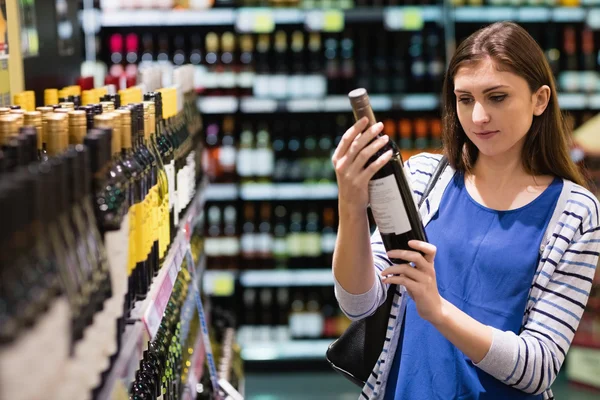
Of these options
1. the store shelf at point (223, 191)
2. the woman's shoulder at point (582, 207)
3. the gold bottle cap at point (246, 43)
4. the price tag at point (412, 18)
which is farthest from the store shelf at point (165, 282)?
the price tag at point (412, 18)

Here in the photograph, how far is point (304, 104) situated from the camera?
5.34m

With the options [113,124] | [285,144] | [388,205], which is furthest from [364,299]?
[285,144]

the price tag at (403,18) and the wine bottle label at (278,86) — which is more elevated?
the price tag at (403,18)

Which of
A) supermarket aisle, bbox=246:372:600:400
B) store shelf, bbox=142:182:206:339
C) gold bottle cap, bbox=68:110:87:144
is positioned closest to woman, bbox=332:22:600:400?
store shelf, bbox=142:182:206:339

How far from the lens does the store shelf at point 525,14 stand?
5.33 m

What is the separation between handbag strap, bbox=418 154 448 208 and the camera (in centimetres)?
204

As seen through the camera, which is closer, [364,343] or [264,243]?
[364,343]

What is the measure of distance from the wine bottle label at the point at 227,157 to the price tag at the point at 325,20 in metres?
0.90

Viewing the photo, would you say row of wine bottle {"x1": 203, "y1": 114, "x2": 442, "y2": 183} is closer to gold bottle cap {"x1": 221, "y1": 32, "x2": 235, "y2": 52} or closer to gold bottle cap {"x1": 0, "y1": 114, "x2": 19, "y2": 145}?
gold bottle cap {"x1": 221, "y1": 32, "x2": 235, "y2": 52}

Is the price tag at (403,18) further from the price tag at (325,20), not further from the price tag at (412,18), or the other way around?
the price tag at (325,20)

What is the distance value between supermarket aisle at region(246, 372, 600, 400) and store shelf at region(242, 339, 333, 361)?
11cm

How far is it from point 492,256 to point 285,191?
3.55 m

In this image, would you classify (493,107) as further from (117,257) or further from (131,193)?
(117,257)

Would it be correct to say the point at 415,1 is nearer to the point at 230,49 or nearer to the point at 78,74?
the point at 230,49
